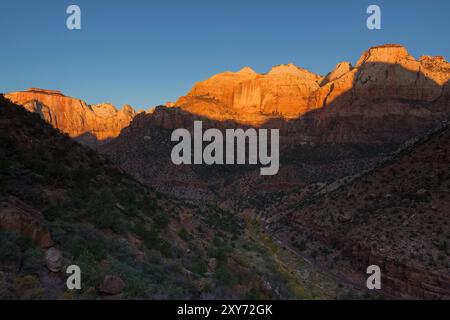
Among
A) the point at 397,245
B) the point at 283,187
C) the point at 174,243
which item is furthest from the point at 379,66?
the point at 174,243

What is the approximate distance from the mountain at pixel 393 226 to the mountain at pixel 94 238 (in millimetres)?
3640

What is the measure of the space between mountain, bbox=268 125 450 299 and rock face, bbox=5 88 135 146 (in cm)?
14958

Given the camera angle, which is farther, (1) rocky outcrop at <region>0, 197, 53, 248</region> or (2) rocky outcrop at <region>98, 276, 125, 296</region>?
(1) rocky outcrop at <region>0, 197, 53, 248</region>

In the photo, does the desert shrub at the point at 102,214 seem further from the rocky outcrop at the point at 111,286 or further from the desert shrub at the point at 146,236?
the rocky outcrop at the point at 111,286

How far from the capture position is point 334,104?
9331 cm

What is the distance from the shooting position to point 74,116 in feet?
604

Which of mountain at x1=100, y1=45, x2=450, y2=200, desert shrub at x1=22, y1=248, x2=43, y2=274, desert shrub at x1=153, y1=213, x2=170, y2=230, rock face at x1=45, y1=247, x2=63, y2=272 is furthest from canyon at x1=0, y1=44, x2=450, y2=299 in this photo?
desert shrub at x1=22, y1=248, x2=43, y2=274

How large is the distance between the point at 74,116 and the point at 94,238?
189 m

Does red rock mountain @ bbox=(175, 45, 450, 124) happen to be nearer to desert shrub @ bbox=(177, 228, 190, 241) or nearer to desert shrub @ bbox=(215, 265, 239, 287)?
desert shrub @ bbox=(177, 228, 190, 241)

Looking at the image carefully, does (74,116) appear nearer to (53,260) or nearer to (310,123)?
(310,123)

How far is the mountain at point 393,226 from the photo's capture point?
66.0 ft

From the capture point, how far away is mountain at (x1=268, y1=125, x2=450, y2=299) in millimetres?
20125

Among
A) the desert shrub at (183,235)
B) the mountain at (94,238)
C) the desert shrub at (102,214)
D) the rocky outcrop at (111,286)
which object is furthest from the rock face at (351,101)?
the rocky outcrop at (111,286)

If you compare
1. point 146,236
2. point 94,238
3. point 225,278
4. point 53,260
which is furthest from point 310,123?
point 53,260
